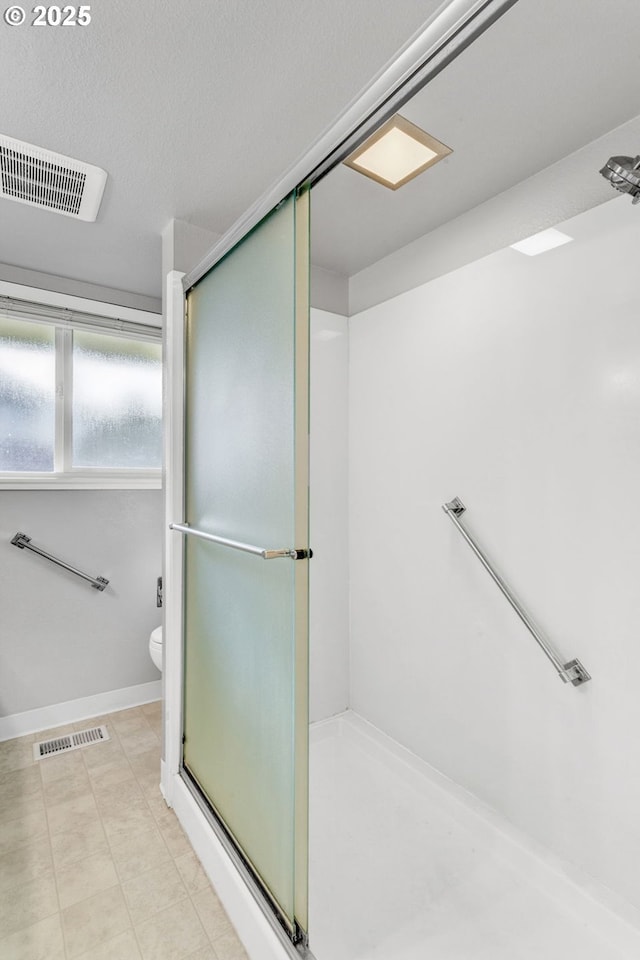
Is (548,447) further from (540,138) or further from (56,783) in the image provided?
(56,783)

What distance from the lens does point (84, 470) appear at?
2.53 m

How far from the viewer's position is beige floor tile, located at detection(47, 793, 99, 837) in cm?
170

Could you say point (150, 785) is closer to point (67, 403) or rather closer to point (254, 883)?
point (254, 883)

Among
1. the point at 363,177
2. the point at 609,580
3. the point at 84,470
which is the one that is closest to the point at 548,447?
the point at 609,580

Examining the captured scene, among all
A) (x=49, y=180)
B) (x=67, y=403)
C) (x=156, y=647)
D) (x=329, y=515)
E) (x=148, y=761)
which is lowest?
(x=148, y=761)

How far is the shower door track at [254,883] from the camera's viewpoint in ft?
3.60

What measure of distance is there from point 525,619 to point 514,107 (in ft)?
4.97

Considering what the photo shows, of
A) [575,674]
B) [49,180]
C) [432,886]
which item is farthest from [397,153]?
[432,886]

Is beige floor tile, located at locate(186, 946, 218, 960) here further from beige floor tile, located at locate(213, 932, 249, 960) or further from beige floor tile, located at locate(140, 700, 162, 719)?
beige floor tile, located at locate(140, 700, 162, 719)

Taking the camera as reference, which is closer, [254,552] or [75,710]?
[254,552]

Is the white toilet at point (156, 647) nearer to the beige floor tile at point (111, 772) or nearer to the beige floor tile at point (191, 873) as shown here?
the beige floor tile at point (111, 772)

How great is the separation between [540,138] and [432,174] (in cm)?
34

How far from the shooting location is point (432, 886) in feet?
4.75

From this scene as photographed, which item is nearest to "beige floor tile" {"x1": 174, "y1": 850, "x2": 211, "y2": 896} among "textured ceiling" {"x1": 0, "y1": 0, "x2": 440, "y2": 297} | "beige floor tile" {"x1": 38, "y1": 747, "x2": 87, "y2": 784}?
"beige floor tile" {"x1": 38, "y1": 747, "x2": 87, "y2": 784}
